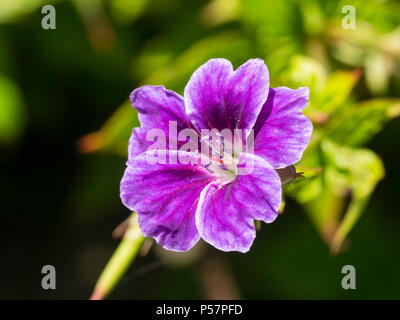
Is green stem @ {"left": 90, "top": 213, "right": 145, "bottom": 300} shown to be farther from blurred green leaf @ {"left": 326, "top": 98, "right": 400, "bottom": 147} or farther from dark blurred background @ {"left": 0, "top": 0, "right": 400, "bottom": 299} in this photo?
dark blurred background @ {"left": 0, "top": 0, "right": 400, "bottom": 299}

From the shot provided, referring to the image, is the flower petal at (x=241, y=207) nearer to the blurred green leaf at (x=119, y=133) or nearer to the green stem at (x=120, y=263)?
the green stem at (x=120, y=263)

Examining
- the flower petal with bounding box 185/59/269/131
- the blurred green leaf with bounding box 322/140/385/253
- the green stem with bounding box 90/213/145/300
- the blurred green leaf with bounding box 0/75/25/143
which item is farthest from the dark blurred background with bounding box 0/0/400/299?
the green stem with bounding box 90/213/145/300

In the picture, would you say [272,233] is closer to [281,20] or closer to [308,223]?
[308,223]

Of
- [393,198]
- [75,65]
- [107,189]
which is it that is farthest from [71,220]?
[393,198]

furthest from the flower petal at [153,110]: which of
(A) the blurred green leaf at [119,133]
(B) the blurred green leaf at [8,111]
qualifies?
(B) the blurred green leaf at [8,111]

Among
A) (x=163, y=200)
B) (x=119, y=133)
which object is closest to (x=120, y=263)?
(x=163, y=200)

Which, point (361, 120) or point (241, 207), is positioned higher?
point (361, 120)

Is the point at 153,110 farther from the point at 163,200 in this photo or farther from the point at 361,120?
the point at 361,120
